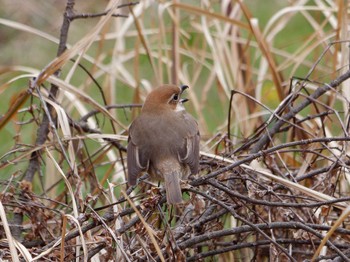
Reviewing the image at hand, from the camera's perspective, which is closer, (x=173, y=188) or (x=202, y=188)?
(x=173, y=188)

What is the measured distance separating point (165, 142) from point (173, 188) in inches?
19.8

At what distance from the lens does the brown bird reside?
4.11 metres

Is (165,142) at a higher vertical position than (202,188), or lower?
higher

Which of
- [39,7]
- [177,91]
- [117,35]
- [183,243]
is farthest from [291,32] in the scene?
[183,243]

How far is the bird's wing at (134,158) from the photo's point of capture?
4.05 meters

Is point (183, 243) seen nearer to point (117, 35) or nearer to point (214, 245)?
point (214, 245)

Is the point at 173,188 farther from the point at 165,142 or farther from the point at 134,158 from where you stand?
the point at 165,142

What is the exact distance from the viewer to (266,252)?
4.23m

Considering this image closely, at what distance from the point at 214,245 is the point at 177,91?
0.97 metres

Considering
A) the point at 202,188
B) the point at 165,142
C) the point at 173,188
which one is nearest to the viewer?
the point at 173,188

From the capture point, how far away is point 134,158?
4191 millimetres

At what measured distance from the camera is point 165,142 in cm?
436

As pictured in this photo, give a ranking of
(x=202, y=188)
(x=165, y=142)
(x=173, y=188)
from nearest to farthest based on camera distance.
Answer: (x=173, y=188)
(x=202, y=188)
(x=165, y=142)

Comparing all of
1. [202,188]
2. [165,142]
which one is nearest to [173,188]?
[202,188]
